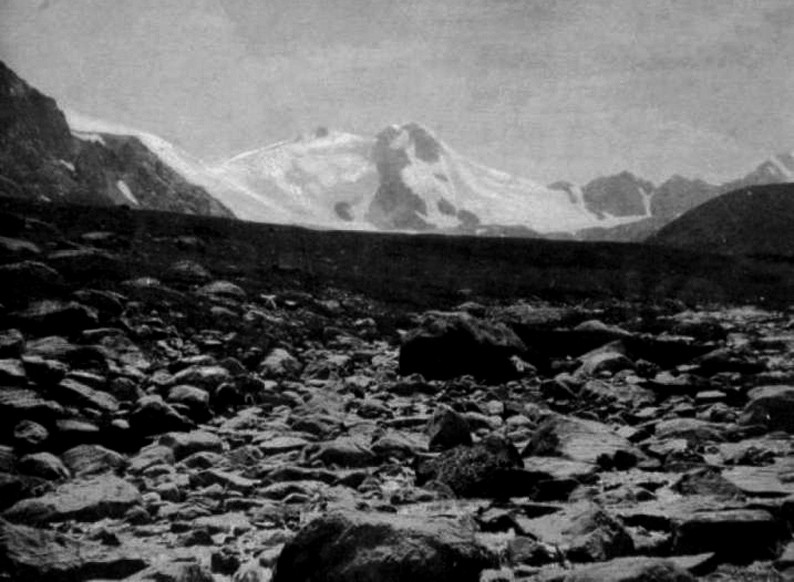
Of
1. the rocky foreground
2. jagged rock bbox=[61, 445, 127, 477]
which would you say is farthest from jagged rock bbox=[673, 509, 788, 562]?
jagged rock bbox=[61, 445, 127, 477]

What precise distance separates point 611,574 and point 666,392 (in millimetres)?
5781

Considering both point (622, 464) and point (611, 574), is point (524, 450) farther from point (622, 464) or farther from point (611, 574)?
point (611, 574)

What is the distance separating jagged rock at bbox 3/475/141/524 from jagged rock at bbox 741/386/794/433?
511 centimetres

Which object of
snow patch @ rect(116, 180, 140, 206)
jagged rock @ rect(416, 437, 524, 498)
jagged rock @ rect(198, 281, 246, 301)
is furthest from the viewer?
snow patch @ rect(116, 180, 140, 206)

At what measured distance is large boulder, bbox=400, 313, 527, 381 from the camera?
31.9ft

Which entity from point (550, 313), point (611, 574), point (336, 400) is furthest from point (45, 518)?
point (550, 313)

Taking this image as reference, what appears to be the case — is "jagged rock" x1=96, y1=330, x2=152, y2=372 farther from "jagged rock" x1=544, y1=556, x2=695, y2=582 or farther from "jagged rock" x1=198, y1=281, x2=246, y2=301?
"jagged rock" x1=544, y1=556, x2=695, y2=582

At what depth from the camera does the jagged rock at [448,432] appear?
6.11 m

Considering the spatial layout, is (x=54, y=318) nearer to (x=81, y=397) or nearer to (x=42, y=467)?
(x=81, y=397)

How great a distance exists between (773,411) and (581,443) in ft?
6.56

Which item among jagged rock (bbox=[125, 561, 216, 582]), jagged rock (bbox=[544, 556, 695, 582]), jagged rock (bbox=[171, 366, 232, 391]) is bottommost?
jagged rock (bbox=[125, 561, 216, 582])

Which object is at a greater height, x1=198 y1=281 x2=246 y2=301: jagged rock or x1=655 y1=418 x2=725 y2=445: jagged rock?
x1=198 y1=281 x2=246 y2=301: jagged rock

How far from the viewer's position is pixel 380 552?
3299 millimetres

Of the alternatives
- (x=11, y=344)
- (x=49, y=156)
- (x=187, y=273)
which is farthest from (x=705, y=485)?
(x=49, y=156)
